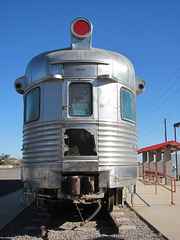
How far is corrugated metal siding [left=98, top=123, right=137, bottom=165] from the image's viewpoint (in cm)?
496

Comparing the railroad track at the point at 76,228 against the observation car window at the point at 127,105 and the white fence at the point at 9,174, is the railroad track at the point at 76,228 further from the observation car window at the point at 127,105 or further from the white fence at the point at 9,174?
the white fence at the point at 9,174

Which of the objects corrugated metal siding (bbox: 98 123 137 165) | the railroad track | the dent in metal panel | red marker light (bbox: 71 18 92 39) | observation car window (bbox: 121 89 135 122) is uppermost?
red marker light (bbox: 71 18 92 39)

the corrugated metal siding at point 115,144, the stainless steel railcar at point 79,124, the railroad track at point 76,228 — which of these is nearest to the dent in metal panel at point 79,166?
the stainless steel railcar at point 79,124

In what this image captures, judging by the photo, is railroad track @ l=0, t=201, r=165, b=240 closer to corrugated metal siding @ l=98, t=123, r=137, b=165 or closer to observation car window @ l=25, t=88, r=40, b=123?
corrugated metal siding @ l=98, t=123, r=137, b=165

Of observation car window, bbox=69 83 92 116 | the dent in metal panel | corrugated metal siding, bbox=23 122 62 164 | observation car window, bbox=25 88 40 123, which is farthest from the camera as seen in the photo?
observation car window, bbox=25 88 40 123

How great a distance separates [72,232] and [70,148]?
1.64 m

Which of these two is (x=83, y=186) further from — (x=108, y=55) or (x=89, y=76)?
(x=108, y=55)

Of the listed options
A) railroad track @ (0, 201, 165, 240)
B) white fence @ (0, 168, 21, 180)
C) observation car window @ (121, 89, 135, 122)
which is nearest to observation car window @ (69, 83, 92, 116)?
observation car window @ (121, 89, 135, 122)

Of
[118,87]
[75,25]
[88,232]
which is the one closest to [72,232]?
[88,232]

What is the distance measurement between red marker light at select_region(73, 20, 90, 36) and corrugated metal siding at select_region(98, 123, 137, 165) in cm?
212

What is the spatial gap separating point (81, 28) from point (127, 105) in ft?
6.39

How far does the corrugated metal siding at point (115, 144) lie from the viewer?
4965mm

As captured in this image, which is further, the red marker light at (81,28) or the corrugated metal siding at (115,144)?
the red marker light at (81,28)

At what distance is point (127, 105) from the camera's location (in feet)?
18.7
